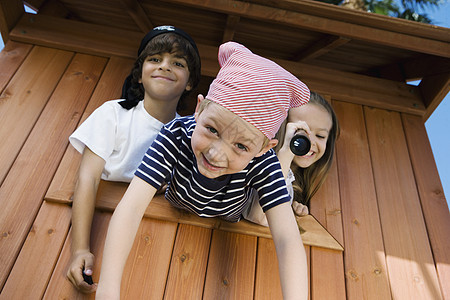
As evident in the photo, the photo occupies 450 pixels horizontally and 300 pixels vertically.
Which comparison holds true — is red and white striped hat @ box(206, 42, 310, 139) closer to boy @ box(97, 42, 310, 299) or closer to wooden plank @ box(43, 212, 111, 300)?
boy @ box(97, 42, 310, 299)

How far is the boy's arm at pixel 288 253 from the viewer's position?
50.9 inches

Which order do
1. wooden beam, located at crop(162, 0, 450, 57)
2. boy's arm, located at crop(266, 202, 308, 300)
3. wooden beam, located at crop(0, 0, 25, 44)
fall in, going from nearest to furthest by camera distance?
boy's arm, located at crop(266, 202, 308, 300), wooden beam, located at crop(162, 0, 450, 57), wooden beam, located at crop(0, 0, 25, 44)

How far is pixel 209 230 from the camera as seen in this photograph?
1.72 meters

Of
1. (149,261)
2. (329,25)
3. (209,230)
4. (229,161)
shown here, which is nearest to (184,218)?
(209,230)

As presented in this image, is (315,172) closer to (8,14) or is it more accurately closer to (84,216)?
(84,216)

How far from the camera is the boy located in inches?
46.8

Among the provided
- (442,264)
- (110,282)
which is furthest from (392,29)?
(110,282)

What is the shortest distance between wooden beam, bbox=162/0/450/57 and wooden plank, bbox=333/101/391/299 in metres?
0.50

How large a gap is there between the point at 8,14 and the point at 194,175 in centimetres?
168

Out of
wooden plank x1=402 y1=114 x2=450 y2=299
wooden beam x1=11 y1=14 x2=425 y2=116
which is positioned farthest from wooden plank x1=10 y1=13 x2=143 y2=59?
wooden plank x1=402 y1=114 x2=450 y2=299

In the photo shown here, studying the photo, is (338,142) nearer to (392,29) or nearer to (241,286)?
(392,29)

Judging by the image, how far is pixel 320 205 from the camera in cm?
197

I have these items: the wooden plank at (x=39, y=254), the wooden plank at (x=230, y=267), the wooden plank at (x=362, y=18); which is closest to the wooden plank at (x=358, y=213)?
the wooden plank at (x=230, y=267)

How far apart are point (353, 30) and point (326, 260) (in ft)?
3.92
